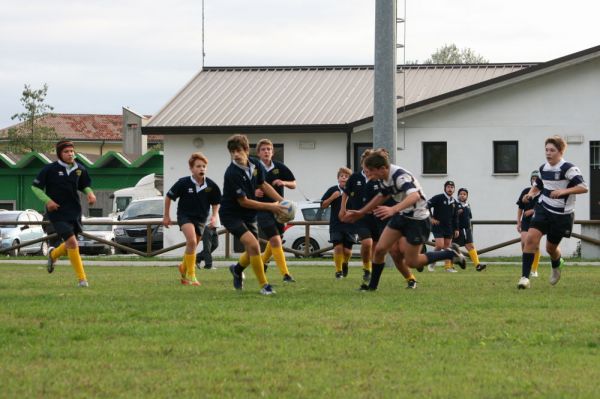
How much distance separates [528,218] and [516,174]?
639 inches

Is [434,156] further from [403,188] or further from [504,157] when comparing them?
[403,188]

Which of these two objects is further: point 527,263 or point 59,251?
point 59,251

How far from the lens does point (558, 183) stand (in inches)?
559

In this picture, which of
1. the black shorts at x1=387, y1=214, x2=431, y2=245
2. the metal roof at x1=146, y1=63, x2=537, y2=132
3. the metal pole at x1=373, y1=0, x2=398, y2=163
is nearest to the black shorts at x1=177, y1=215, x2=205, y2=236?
the black shorts at x1=387, y1=214, x2=431, y2=245

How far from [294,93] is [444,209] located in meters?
18.9

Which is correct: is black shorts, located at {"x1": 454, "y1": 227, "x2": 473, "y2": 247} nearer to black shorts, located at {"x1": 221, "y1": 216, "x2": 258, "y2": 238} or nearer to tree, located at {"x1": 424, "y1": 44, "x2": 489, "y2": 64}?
black shorts, located at {"x1": 221, "y1": 216, "x2": 258, "y2": 238}

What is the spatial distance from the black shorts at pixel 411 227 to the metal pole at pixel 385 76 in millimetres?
9823

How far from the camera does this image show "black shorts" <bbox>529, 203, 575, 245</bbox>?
47.2 ft

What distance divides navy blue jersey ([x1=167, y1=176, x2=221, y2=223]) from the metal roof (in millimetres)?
21250

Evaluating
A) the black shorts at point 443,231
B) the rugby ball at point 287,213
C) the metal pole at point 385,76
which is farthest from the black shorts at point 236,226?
the black shorts at point 443,231

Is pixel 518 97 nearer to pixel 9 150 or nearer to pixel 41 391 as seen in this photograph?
pixel 41 391

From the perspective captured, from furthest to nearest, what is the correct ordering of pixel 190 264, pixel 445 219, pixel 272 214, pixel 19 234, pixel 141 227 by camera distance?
pixel 141 227
pixel 19 234
pixel 445 219
pixel 190 264
pixel 272 214

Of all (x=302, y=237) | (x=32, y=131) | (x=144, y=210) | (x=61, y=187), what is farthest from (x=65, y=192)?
(x=32, y=131)

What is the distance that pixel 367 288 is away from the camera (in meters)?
14.3
